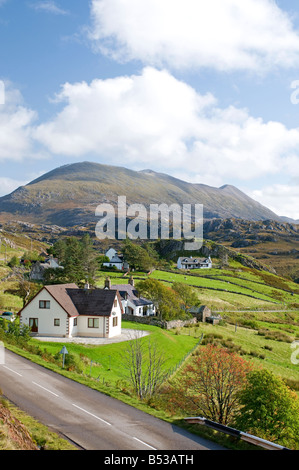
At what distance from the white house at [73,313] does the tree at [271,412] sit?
31.1 metres

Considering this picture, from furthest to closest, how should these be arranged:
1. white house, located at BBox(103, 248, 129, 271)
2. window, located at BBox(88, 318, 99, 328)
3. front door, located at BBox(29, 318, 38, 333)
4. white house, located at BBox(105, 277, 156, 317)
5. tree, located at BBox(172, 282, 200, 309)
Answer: white house, located at BBox(103, 248, 129, 271), tree, located at BBox(172, 282, 200, 309), white house, located at BBox(105, 277, 156, 317), window, located at BBox(88, 318, 99, 328), front door, located at BBox(29, 318, 38, 333)

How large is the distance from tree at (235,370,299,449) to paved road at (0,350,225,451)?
4392 mm

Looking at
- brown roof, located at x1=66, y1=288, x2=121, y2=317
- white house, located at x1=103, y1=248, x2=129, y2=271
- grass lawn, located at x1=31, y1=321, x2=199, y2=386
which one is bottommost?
grass lawn, located at x1=31, y1=321, x2=199, y2=386

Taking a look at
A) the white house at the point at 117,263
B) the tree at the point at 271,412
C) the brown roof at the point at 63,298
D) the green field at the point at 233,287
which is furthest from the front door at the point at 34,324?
the white house at the point at 117,263

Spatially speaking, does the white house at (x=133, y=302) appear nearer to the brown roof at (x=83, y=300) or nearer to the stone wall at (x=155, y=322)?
the stone wall at (x=155, y=322)

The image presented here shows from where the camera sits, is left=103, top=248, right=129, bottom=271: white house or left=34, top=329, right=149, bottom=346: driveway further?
left=103, top=248, right=129, bottom=271: white house

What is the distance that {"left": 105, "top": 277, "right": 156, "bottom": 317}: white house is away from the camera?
6688cm

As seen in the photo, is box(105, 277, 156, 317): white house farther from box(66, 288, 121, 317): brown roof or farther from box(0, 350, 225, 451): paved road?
box(0, 350, 225, 451): paved road

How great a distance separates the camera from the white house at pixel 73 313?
48.0 metres

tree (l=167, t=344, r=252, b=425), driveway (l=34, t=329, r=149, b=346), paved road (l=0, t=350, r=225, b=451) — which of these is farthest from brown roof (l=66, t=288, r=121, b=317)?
tree (l=167, t=344, r=252, b=425)

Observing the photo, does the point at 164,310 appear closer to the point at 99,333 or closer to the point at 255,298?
the point at 99,333

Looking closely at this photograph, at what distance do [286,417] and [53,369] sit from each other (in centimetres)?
1558

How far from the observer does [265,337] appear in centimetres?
6756

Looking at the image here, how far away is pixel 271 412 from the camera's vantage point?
19609mm
